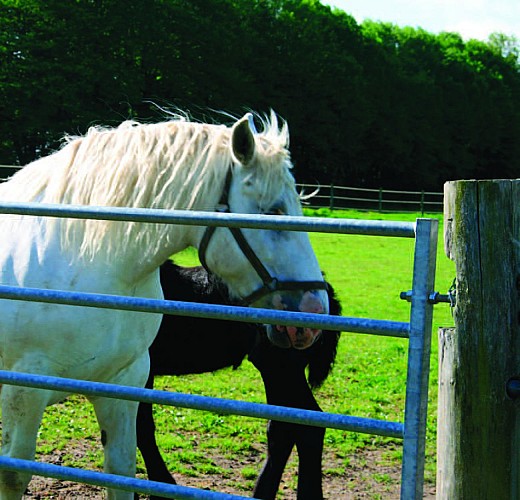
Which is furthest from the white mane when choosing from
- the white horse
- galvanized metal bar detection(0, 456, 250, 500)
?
galvanized metal bar detection(0, 456, 250, 500)

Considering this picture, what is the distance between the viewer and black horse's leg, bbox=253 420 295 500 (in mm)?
4238

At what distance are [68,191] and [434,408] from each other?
3.94 metres

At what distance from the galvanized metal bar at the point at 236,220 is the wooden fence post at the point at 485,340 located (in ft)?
0.52

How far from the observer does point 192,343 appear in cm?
476

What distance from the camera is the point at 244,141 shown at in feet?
10.0


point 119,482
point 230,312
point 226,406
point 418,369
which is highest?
point 230,312

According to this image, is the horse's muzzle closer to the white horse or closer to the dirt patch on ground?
the white horse

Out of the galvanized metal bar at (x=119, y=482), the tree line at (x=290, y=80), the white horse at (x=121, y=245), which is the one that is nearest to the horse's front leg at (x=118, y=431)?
the white horse at (x=121, y=245)

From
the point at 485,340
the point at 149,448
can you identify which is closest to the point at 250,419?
the point at 149,448

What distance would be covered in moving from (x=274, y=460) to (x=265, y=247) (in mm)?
1794

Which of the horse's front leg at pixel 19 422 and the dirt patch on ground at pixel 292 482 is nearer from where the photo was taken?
the horse's front leg at pixel 19 422

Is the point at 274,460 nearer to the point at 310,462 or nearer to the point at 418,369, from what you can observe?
the point at 310,462

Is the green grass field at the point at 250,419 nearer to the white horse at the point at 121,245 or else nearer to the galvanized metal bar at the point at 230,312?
the white horse at the point at 121,245

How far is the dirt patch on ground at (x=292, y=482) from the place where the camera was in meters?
4.49
